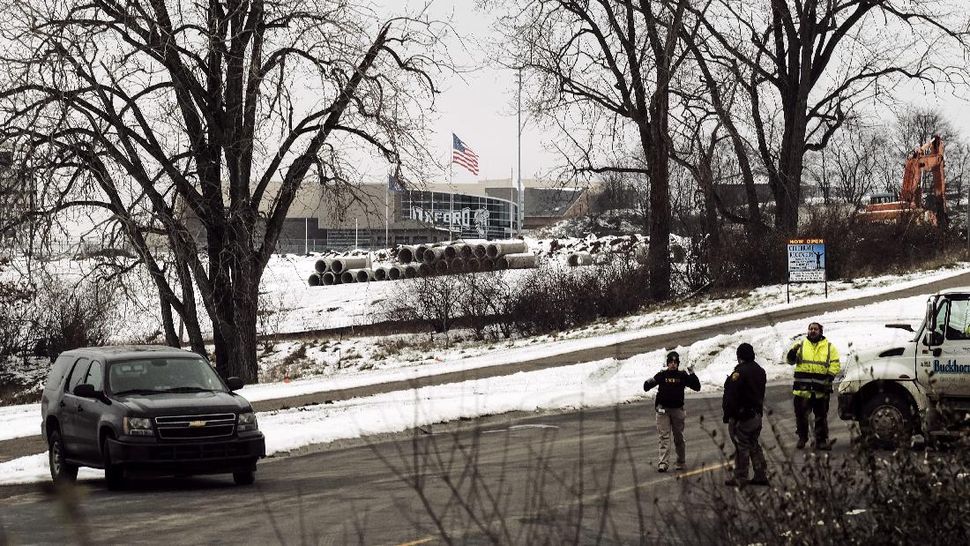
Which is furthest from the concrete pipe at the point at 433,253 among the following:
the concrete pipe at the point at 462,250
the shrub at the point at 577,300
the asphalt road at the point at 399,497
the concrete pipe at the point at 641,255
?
the asphalt road at the point at 399,497

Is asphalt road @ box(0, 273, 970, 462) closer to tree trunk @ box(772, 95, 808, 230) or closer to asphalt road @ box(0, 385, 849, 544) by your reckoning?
asphalt road @ box(0, 385, 849, 544)

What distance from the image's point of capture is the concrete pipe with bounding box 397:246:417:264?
71.6 m

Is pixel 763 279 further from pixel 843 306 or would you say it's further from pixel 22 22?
pixel 22 22

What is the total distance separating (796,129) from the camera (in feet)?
155

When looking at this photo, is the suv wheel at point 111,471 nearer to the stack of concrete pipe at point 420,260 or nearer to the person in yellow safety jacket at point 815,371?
the person in yellow safety jacket at point 815,371

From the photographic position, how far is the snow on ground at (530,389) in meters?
21.6

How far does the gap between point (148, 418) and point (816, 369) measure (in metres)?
8.13

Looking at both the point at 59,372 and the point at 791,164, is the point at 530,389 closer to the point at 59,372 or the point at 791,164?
the point at 59,372

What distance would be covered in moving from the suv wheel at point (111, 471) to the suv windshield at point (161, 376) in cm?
96

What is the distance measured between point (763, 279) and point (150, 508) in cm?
3364

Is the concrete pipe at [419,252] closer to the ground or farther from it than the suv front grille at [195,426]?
farther from it

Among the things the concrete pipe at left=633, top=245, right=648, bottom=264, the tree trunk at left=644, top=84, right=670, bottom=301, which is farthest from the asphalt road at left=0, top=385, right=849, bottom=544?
the concrete pipe at left=633, top=245, right=648, bottom=264

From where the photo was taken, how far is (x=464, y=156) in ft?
208

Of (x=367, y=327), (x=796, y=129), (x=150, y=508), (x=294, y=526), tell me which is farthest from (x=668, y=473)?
(x=367, y=327)
